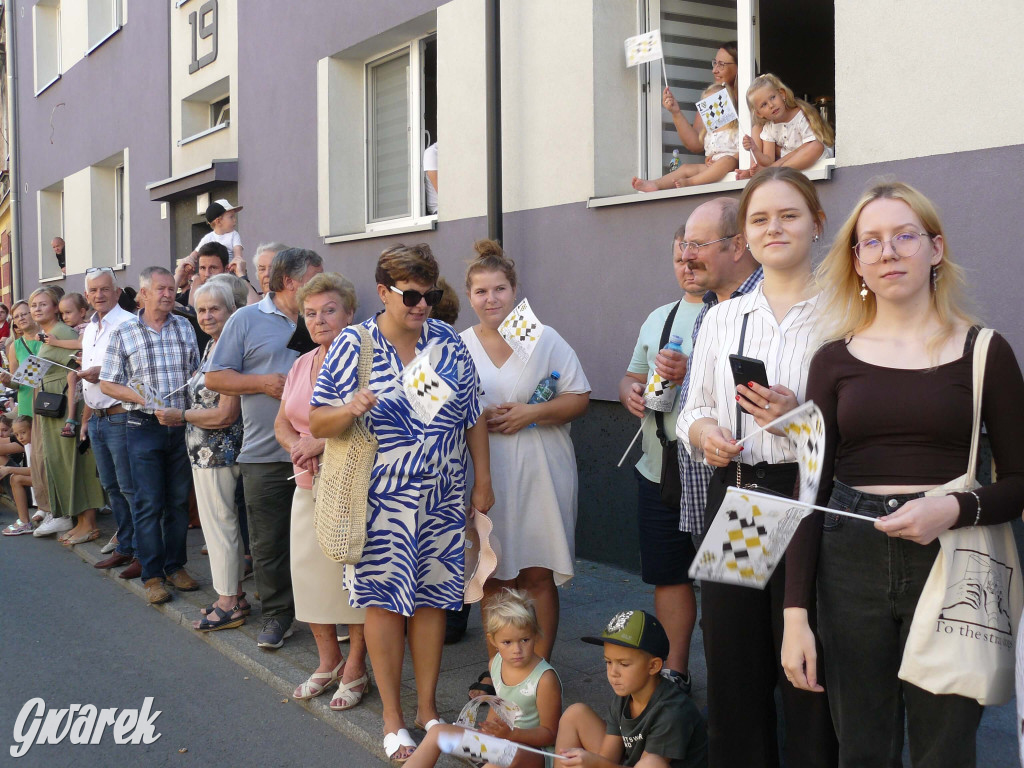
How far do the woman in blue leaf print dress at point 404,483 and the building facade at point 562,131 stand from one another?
255 centimetres

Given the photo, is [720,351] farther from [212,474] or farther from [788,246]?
[212,474]

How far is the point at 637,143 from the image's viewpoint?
7.07 m

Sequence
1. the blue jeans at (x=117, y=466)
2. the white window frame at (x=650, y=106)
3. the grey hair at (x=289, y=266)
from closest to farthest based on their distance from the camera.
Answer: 1. the grey hair at (x=289, y=266)
2. the blue jeans at (x=117, y=466)
3. the white window frame at (x=650, y=106)

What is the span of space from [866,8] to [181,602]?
5.25m

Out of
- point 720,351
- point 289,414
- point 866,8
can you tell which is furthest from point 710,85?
point 720,351

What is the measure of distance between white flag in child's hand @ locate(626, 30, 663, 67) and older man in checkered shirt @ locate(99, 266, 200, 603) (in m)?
3.37

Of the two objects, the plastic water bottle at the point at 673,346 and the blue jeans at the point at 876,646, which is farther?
the plastic water bottle at the point at 673,346

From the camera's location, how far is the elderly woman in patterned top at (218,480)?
5887 millimetres

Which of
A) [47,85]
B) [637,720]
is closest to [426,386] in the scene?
[637,720]

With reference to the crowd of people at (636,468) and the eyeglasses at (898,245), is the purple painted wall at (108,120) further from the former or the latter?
the eyeglasses at (898,245)

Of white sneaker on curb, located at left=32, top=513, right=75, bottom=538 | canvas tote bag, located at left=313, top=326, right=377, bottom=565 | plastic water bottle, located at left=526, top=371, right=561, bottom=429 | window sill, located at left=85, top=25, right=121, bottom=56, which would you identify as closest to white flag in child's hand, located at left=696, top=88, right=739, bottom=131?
plastic water bottle, located at left=526, top=371, right=561, bottom=429

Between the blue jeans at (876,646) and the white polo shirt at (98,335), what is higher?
the white polo shirt at (98,335)

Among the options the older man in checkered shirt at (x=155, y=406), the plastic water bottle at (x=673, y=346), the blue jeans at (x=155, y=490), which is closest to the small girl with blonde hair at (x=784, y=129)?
the plastic water bottle at (x=673, y=346)

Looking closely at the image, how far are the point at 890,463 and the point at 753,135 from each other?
12.8 feet
